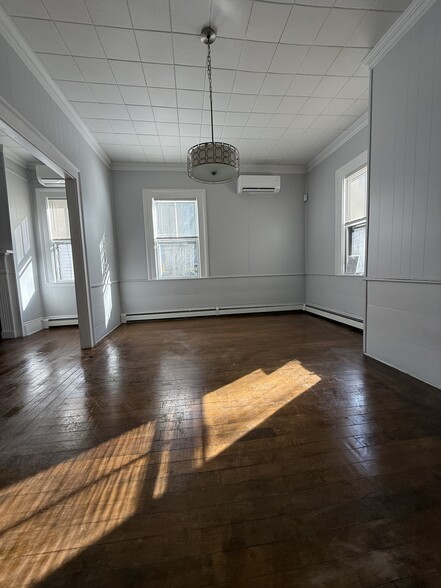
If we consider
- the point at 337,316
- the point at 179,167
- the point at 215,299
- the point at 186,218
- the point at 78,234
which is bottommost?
the point at 337,316

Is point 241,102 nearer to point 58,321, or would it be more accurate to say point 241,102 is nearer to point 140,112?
point 140,112

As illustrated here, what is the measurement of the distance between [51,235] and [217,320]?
3.52 metres

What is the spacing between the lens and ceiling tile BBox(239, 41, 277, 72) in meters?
2.30

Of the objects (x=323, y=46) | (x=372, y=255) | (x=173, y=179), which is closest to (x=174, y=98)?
(x=323, y=46)

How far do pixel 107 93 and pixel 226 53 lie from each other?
4.67 feet

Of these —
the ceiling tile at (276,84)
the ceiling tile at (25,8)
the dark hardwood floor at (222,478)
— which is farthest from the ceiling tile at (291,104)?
the dark hardwood floor at (222,478)

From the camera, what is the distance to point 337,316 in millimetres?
4348

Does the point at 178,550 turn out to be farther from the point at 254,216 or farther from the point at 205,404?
the point at 254,216

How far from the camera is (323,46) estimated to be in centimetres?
233

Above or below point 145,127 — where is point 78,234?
below

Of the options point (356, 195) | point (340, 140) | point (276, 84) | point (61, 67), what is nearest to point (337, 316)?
point (356, 195)

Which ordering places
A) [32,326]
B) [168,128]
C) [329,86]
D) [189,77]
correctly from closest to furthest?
1. [189,77]
2. [329,86]
3. [168,128]
4. [32,326]

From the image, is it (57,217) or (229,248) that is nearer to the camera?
(57,217)

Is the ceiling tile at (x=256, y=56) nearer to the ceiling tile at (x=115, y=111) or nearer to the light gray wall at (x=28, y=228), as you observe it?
the ceiling tile at (x=115, y=111)
